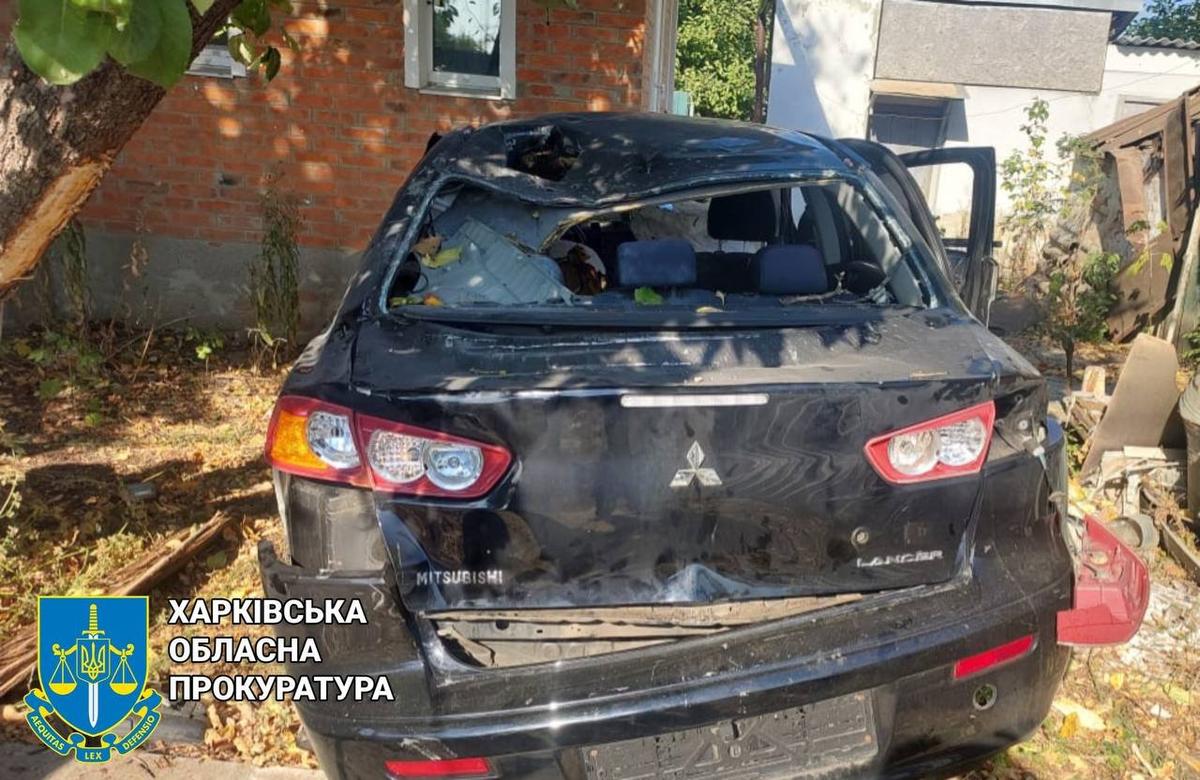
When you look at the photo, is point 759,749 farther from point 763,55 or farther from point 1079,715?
point 763,55

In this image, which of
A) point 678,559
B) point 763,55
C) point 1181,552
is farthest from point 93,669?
point 763,55

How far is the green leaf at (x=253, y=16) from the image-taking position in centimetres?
280

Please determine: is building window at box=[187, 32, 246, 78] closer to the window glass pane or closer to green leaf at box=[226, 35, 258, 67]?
the window glass pane

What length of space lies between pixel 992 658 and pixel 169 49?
2.04 metres

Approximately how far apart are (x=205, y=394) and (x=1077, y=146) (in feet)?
26.9

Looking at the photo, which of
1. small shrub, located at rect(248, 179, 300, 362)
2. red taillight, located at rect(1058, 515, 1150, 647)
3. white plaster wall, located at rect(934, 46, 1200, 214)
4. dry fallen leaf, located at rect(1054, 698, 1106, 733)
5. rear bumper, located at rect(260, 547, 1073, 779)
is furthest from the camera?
white plaster wall, located at rect(934, 46, 1200, 214)

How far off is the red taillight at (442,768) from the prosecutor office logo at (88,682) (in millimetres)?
1205

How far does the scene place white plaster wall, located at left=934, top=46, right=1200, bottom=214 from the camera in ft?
54.1

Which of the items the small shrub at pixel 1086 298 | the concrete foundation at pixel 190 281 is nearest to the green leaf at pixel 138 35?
the concrete foundation at pixel 190 281

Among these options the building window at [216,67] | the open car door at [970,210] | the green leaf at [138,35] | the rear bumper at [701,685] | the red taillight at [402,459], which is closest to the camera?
the green leaf at [138,35]

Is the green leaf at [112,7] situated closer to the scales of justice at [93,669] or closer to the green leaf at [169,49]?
the green leaf at [169,49]

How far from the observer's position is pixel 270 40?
5.97 meters

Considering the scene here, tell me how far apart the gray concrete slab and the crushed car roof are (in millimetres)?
1787

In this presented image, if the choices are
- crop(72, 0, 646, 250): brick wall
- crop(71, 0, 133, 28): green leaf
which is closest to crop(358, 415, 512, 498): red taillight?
crop(71, 0, 133, 28): green leaf
